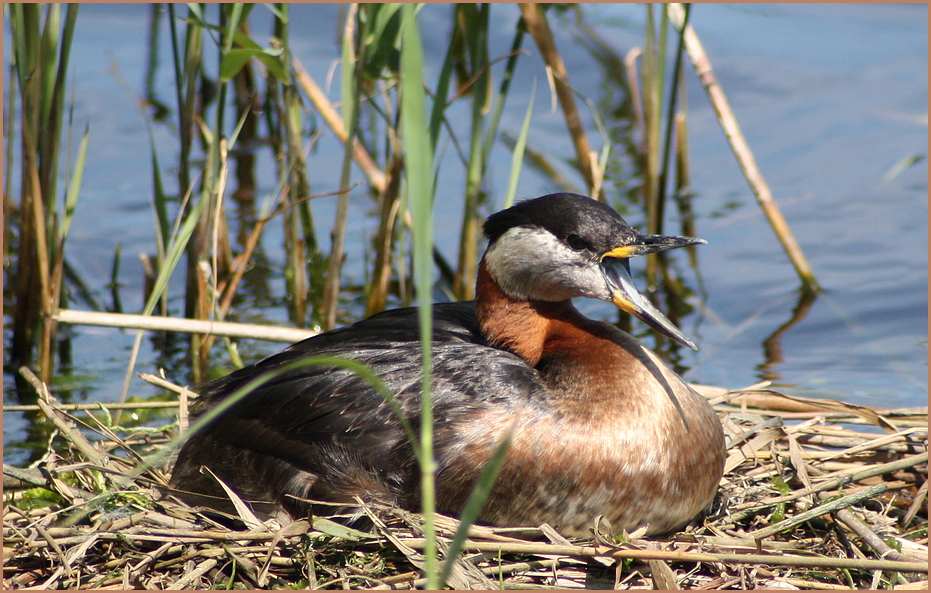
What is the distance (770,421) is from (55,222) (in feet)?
11.8

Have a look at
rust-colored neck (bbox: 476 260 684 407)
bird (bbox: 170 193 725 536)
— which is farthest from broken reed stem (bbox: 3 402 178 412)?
rust-colored neck (bbox: 476 260 684 407)

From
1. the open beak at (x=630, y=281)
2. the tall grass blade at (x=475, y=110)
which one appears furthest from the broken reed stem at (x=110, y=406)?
the open beak at (x=630, y=281)

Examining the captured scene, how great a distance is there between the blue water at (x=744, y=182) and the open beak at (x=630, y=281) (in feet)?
6.90

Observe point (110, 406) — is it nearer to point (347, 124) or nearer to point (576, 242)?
point (347, 124)

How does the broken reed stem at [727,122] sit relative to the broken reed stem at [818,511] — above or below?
above

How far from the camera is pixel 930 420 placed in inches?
167

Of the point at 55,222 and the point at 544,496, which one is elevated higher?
the point at 55,222

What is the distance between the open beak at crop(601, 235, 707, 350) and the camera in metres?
3.74

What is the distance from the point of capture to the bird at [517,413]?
3.67m

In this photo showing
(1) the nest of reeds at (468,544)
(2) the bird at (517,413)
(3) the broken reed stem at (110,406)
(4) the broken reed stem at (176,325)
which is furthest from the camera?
(4) the broken reed stem at (176,325)

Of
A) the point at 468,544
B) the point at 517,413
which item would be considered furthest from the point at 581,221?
the point at 468,544

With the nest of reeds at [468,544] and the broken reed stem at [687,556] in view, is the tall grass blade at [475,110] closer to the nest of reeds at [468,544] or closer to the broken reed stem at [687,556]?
the nest of reeds at [468,544]

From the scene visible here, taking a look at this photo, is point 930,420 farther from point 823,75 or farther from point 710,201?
point 823,75

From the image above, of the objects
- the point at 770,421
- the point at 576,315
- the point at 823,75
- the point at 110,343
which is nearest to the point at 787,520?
the point at 770,421
